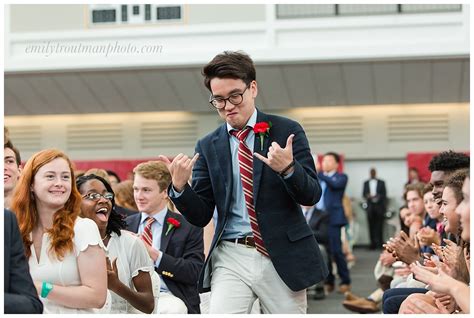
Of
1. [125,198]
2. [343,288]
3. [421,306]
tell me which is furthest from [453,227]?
[343,288]

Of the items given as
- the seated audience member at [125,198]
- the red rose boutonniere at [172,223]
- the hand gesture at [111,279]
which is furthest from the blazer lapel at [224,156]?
the seated audience member at [125,198]

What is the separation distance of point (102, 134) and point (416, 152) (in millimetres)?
6541

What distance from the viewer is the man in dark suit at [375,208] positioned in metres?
14.6

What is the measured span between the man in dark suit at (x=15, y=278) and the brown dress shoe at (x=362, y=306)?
16.9ft

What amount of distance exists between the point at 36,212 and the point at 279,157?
1069 millimetres

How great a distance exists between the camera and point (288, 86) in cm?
1544

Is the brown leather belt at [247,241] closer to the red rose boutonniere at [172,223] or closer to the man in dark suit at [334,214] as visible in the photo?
the red rose boutonniere at [172,223]

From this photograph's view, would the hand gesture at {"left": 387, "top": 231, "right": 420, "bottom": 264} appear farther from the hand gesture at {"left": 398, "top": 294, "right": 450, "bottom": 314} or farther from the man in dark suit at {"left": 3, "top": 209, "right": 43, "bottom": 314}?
the man in dark suit at {"left": 3, "top": 209, "right": 43, "bottom": 314}

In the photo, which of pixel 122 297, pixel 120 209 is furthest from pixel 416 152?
pixel 122 297

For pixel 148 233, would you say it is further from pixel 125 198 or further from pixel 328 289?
pixel 328 289

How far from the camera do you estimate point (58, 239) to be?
3.28m

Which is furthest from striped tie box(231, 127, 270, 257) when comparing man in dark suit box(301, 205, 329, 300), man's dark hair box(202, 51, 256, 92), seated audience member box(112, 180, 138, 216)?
man in dark suit box(301, 205, 329, 300)

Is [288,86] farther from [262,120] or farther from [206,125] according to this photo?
[262,120]

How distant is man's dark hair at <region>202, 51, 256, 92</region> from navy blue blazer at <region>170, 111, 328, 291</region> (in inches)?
7.8
